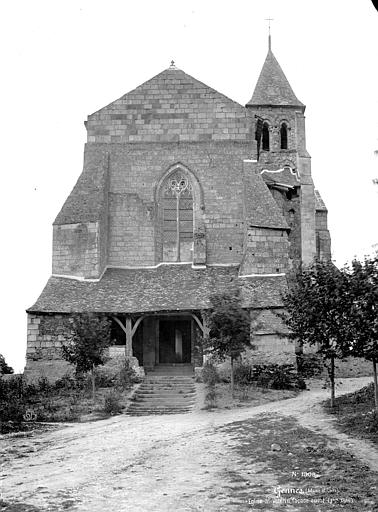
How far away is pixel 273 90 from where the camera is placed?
45.4 metres

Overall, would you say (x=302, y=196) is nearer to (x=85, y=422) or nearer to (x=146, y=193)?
(x=146, y=193)

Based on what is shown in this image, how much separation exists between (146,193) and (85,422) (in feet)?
46.3

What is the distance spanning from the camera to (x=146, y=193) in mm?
32000

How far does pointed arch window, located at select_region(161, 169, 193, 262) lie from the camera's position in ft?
104

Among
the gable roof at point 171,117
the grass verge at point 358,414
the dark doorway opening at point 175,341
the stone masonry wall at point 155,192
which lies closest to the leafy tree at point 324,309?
the grass verge at point 358,414

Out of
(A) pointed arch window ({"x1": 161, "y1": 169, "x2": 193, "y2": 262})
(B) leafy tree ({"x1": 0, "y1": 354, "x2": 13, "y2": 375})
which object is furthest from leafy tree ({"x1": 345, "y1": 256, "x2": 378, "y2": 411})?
(B) leafy tree ({"x1": 0, "y1": 354, "x2": 13, "y2": 375})

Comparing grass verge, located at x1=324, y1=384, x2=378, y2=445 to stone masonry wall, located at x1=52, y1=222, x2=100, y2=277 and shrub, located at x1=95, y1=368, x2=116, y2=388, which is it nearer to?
shrub, located at x1=95, y1=368, x2=116, y2=388

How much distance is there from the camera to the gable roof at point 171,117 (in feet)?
106

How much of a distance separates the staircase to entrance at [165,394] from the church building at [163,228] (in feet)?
5.16

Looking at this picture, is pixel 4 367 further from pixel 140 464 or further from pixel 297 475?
pixel 297 475

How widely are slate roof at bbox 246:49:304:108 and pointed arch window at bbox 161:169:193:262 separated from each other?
13.9 meters

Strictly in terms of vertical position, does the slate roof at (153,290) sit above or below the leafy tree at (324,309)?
above

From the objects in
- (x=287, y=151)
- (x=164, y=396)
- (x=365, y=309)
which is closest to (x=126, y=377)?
(x=164, y=396)

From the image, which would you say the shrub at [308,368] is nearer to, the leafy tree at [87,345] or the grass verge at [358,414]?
the grass verge at [358,414]
